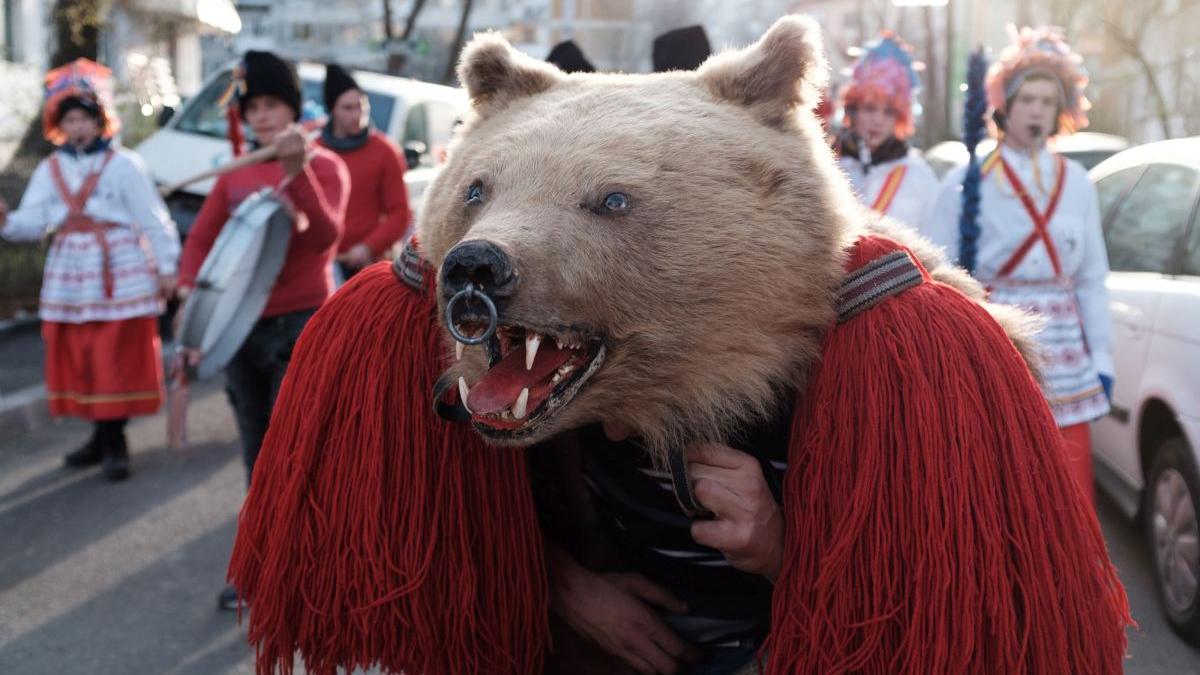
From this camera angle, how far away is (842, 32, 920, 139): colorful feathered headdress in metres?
5.70

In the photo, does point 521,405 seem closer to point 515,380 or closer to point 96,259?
point 515,380

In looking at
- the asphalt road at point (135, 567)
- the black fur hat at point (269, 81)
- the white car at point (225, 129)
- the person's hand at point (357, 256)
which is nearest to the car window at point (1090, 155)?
the white car at point (225, 129)

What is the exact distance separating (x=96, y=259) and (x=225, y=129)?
4.65 m

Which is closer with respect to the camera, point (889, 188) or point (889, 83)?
point (889, 188)

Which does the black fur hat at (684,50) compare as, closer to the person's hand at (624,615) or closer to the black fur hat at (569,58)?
the black fur hat at (569,58)

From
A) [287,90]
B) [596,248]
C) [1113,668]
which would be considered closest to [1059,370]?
[1113,668]

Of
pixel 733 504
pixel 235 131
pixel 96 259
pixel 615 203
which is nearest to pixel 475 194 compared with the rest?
pixel 615 203

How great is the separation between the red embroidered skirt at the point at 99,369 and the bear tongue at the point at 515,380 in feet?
18.0

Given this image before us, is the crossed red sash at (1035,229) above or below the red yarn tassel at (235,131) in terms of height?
below

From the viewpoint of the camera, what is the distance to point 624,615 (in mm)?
2168

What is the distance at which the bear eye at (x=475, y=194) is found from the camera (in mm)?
1860

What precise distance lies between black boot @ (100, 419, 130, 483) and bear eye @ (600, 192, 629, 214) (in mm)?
5679

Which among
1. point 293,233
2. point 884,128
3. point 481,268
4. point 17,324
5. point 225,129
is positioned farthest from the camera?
point 225,129

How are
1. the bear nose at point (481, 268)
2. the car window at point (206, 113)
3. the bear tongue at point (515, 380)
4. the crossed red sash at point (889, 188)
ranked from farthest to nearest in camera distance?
the car window at point (206, 113), the crossed red sash at point (889, 188), the bear tongue at point (515, 380), the bear nose at point (481, 268)
